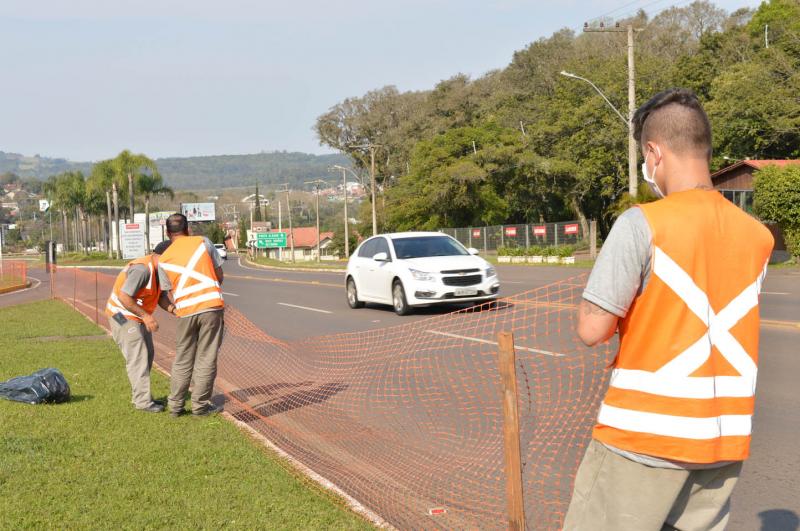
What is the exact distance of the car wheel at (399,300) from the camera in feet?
53.7

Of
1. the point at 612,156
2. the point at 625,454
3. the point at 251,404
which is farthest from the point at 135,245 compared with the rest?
the point at 625,454

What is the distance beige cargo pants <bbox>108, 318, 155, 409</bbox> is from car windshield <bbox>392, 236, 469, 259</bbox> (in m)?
9.19

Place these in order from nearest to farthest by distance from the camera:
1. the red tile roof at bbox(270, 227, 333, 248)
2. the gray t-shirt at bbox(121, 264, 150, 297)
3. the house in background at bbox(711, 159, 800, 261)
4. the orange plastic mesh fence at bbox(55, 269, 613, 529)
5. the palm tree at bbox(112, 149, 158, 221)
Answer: the orange plastic mesh fence at bbox(55, 269, 613, 529) → the gray t-shirt at bbox(121, 264, 150, 297) → the house in background at bbox(711, 159, 800, 261) → the palm tree at bbox(112, 149, 158, 221) → the red tile roof at bbox(270, 227, 333, 248)

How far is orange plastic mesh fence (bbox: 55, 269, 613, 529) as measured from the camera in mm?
5422

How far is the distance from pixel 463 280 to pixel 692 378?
44.0 ft

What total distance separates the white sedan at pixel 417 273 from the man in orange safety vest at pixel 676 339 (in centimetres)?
1307

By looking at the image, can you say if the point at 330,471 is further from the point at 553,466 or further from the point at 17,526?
the point at 17,526

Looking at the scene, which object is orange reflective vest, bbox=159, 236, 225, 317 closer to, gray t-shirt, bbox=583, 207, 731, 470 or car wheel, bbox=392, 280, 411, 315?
gray t-shirt, bbox=583, 207, 731, 470

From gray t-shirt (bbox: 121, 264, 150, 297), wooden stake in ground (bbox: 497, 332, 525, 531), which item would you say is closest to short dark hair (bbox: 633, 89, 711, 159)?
wooden stake in ground (bbox: 497, 332, 525, 531)

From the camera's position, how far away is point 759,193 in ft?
93.9

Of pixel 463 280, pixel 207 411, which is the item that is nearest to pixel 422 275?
pixel 463 280

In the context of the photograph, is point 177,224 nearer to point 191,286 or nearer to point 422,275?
point 191,286

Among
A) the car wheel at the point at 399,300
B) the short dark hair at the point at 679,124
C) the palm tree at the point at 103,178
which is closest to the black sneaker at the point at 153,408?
the short dark hair at the point at 679,124

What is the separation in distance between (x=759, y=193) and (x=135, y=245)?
94.0 feet
